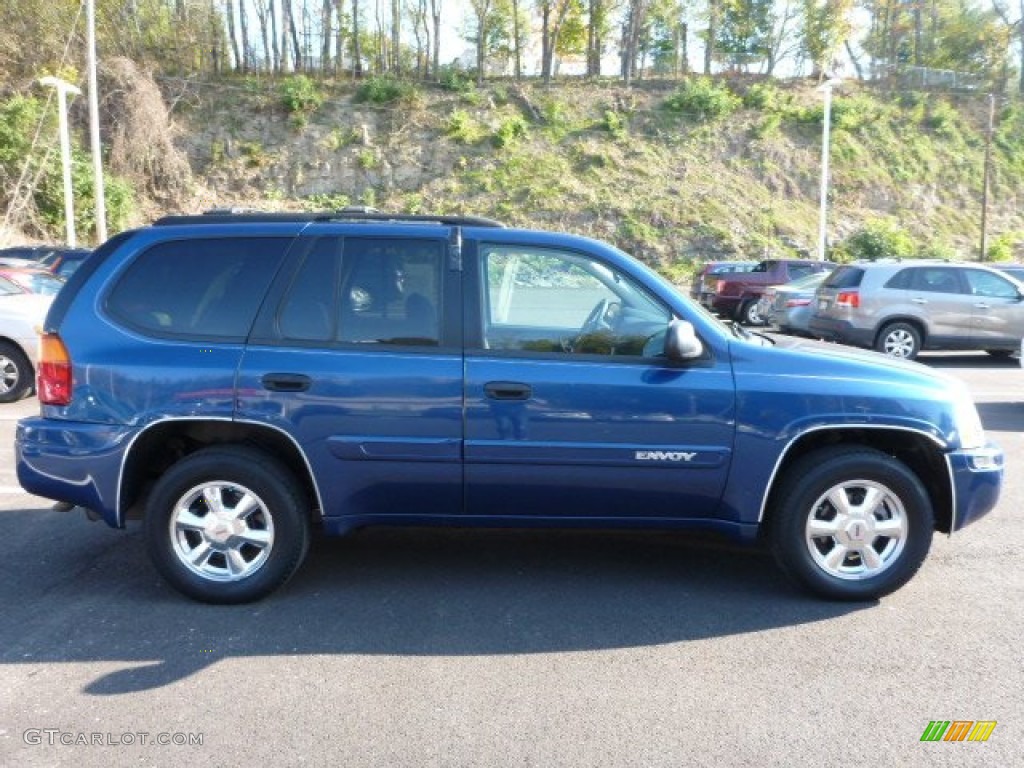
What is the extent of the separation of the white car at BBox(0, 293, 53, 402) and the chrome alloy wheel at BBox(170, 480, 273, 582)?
22.6 ft

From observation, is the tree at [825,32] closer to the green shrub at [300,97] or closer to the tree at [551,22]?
the tree at [551,22]

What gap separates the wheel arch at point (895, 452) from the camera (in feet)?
14.4

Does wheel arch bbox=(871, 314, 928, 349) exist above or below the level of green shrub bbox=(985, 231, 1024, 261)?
below

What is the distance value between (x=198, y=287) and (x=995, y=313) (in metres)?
13.3

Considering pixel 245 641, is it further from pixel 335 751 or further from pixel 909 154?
pixel 909 154

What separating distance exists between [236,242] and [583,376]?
6.09 feet

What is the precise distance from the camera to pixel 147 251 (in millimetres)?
4562

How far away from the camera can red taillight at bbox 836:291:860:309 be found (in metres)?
14.0

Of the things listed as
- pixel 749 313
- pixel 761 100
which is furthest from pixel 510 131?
pixel 749 313

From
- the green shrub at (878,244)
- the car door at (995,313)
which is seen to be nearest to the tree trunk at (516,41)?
the green shrub at (878,244)

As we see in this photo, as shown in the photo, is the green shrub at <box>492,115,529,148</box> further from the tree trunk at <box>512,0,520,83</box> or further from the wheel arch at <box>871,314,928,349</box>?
the wheel arch at <box>871,314,928,349</box>

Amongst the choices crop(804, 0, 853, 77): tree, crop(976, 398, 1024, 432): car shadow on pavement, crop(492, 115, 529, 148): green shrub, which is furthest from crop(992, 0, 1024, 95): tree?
crop(976, 398, 1024, 432): car shadow on pavement

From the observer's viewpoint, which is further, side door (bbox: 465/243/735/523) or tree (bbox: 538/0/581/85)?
tree (bbox: 538/0/581/85)

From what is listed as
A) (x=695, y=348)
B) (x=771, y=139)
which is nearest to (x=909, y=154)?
(x=771, y=139)
